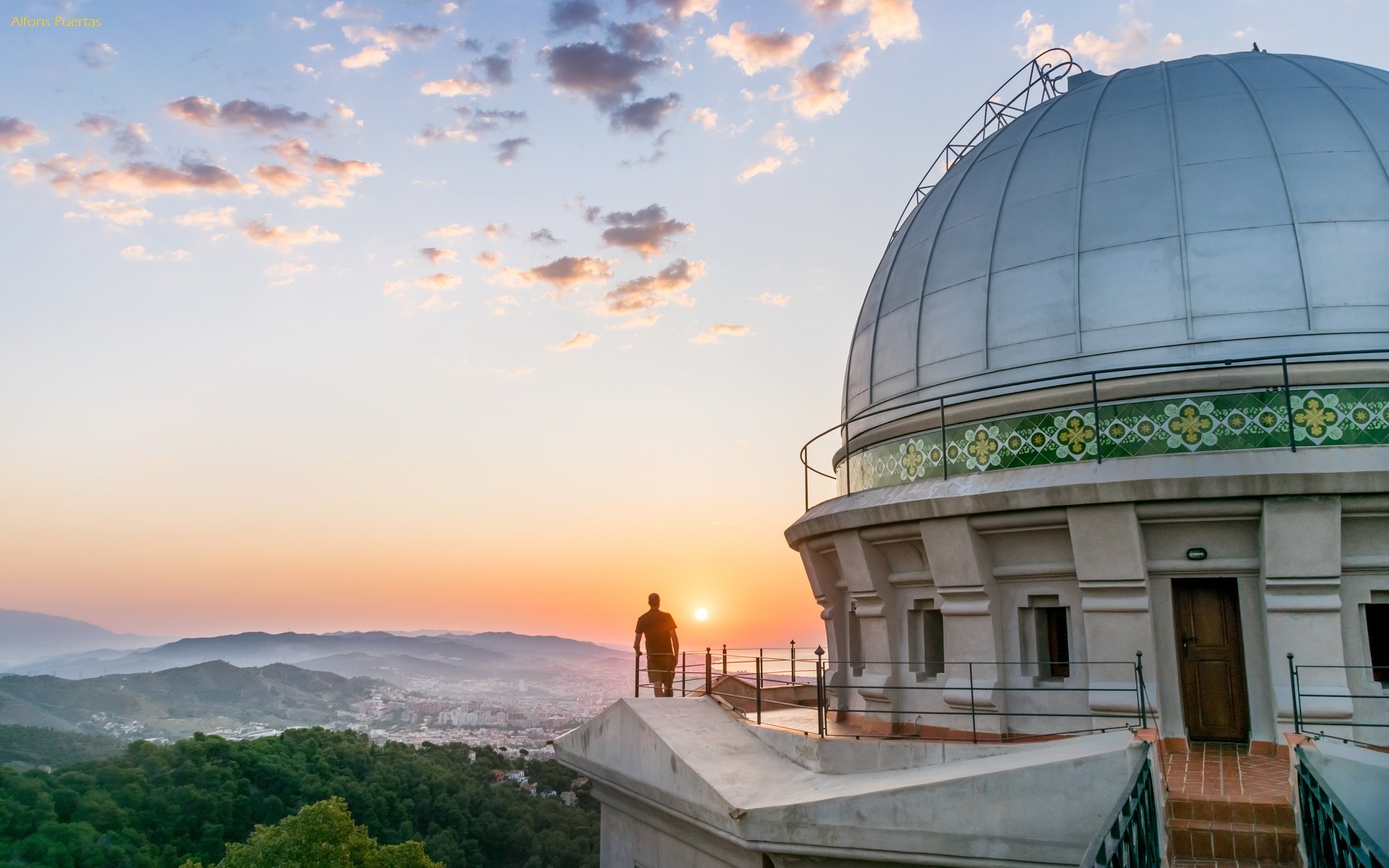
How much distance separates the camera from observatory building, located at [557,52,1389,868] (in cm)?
1013

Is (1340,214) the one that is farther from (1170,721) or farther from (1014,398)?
(1170,721)

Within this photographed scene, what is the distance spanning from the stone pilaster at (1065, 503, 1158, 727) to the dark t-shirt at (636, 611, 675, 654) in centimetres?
644

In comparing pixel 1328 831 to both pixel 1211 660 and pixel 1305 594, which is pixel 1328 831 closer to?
pixel 1305 594

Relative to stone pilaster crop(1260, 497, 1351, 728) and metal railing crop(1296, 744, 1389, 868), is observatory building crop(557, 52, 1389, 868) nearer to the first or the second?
stone pilaster crop(1260, 497, 1351, 728)

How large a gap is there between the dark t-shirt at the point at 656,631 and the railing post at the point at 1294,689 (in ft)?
27.4

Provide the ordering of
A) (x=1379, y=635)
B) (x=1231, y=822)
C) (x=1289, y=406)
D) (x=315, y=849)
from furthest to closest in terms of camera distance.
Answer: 1. (x=315, y=849)
2. (x=1289, y=406)
3. (x=1379, y=635)
4. (x=1231, y=822)

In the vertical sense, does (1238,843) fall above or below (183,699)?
above

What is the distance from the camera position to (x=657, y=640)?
50.3 ft

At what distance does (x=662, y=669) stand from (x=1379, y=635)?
923 centimetres

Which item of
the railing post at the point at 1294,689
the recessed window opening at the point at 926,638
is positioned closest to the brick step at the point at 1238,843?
the railing post at the point at 1294,689

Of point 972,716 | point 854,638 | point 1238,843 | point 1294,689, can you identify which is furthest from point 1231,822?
point 854,638

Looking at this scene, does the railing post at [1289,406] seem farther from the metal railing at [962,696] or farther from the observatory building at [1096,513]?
the metal railing at [962,696]

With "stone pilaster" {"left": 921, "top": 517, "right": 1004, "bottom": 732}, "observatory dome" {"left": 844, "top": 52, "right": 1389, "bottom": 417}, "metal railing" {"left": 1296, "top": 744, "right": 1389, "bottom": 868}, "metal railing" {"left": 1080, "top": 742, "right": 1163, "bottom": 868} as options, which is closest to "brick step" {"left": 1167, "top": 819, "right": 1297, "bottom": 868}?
"metal railing" {"left": 1296, "top": 744, "right": 1389, "bottom": 868}

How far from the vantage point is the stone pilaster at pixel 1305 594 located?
10312 millimetres
